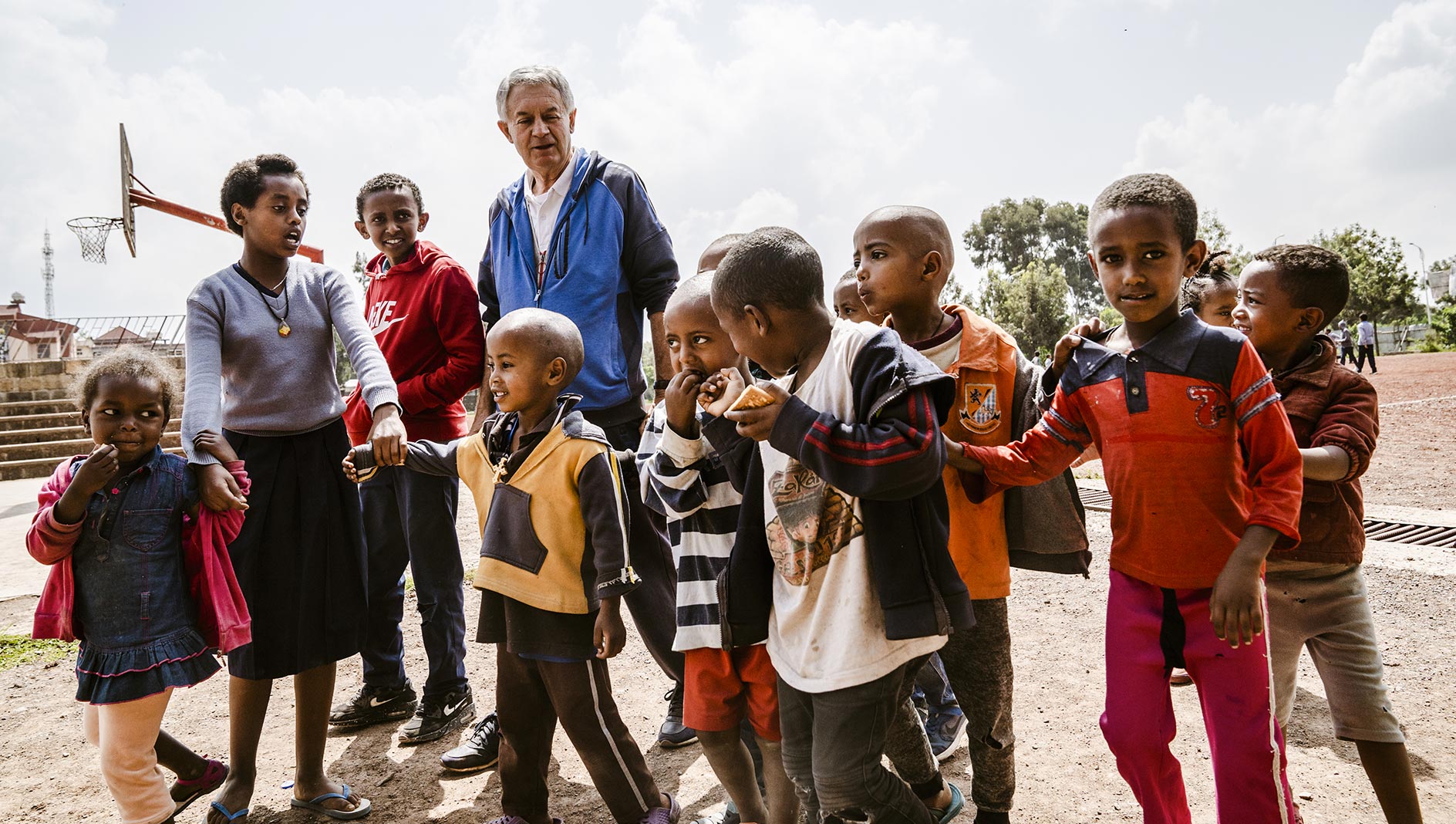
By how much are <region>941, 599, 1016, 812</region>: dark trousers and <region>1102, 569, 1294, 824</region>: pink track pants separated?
0.34 m

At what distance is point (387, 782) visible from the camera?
3080 millimetres

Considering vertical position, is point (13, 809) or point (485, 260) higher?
point (485, 260)

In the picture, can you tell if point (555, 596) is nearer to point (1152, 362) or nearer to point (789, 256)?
point (789, 256)

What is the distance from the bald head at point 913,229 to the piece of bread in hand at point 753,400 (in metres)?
1.05

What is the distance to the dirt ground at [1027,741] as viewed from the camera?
2.65 meters

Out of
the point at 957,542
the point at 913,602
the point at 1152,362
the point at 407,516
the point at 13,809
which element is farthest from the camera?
the point at 407,516

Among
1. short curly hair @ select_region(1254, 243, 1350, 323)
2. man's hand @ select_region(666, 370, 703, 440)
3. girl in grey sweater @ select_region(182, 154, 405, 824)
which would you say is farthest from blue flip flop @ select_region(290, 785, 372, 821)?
short curly hair @ select_region(1254, 243, 1350, 323)

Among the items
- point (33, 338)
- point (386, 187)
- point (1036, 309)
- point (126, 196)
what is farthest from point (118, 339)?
point (1036, 309)

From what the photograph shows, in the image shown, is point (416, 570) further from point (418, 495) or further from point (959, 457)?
point (959, 457)

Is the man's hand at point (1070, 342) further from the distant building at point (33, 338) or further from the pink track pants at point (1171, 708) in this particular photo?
the distant building at point (33, 338)

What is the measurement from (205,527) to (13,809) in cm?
143

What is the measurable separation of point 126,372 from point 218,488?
1.53 ft

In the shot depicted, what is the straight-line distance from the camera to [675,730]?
10.7 feet

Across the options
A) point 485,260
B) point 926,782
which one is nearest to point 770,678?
point 926,782
